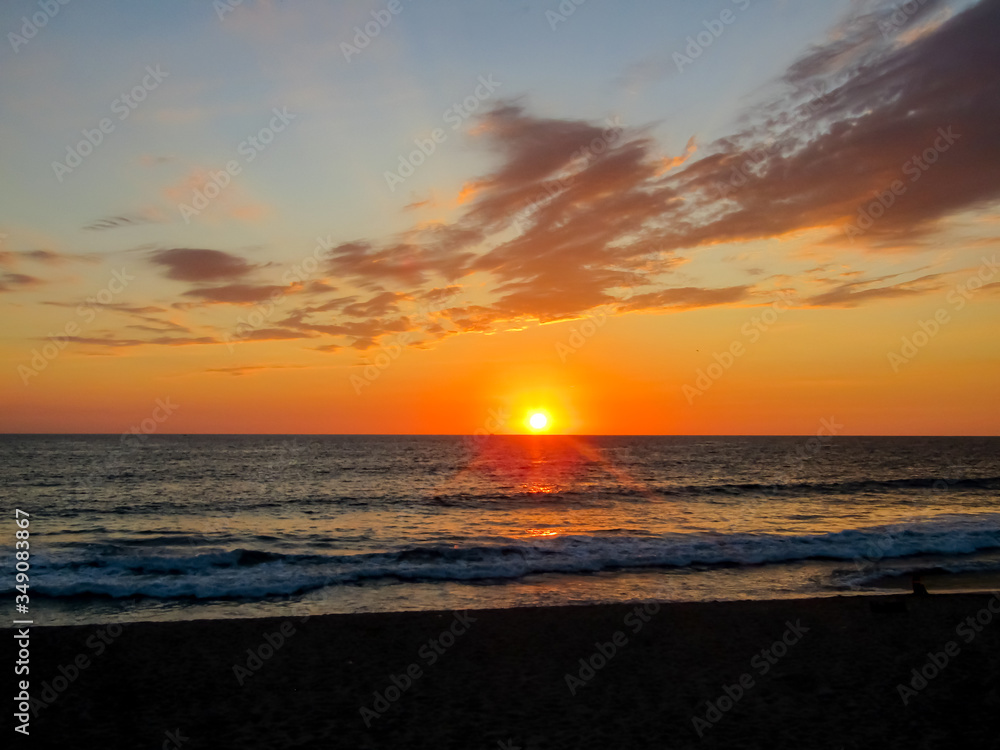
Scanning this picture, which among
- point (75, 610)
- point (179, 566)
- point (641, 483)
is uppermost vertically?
point (641, 483)

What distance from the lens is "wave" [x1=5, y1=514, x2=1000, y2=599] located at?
19797 millimetres

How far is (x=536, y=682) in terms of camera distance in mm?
10219

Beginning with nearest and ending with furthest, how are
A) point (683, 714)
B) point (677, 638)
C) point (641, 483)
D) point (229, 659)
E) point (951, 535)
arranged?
1. point (683, 714)
2. point (229, 659)
3. point (677, 638)
4. point (951, 535)
5. point (641, 483)

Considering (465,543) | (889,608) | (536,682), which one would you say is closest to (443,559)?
(465,543)

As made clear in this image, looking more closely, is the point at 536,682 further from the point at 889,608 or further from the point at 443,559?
the point at 443,559

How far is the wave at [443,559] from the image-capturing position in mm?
19797

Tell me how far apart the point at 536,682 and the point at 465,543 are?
1717cm

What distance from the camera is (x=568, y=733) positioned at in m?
8.29

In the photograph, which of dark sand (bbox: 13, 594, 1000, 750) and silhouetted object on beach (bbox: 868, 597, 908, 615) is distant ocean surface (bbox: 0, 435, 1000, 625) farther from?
dark sand (bbox: 13, 594, 1000, 750)

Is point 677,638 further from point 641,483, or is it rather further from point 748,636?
point 641,483

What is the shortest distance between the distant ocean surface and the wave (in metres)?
0.10

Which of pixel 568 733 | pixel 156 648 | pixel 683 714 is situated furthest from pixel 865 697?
pixel 156 648

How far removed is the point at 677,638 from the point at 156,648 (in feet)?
30.7

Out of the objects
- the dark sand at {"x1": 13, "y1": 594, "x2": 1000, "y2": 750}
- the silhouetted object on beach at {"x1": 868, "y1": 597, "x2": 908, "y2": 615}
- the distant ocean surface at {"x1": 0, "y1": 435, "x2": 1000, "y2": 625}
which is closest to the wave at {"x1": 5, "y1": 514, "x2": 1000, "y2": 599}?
the distant ocean surface at {"x1": 0, "y1": 435, "x2": 1000, "y2": 625}
